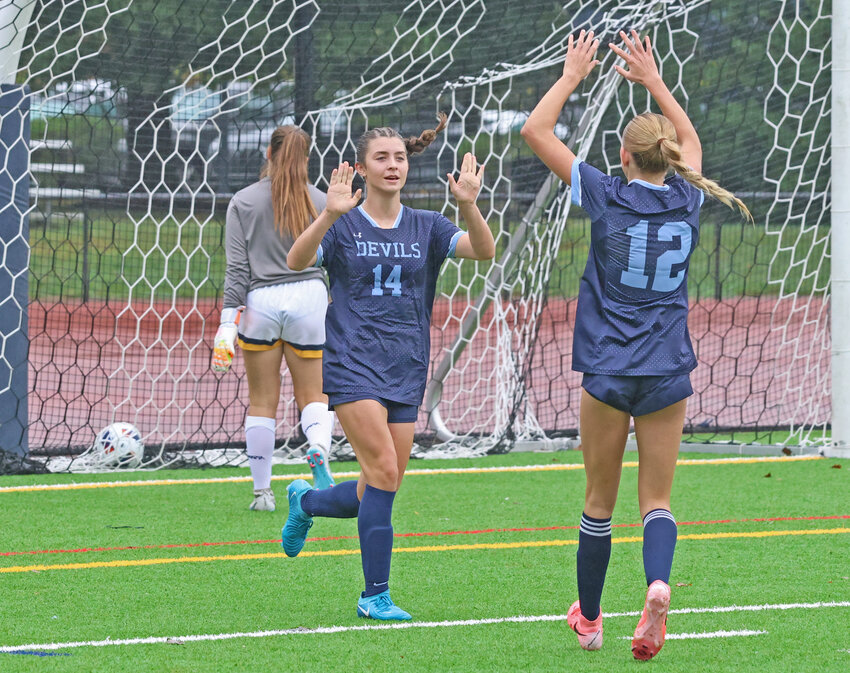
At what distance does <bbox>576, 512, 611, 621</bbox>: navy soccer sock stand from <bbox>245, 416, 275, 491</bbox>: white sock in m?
2.83

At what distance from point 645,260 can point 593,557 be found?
0.94 meters

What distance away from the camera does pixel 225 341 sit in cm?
617

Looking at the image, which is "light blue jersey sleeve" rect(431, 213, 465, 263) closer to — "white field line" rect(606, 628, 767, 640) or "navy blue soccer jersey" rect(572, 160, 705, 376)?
"navy blue soccer jersey" rect(572, 160, 705, 376)

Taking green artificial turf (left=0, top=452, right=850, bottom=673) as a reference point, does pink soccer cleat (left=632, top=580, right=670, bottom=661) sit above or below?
above

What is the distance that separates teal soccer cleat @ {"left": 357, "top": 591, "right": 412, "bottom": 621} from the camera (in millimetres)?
4234

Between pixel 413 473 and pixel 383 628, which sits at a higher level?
pixel 383 628

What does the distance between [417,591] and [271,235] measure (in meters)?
2.34

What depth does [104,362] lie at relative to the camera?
12953mm

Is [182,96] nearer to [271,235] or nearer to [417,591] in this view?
[271,235]

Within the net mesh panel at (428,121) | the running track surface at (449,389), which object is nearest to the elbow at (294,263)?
the net mesh panel at (428,121)

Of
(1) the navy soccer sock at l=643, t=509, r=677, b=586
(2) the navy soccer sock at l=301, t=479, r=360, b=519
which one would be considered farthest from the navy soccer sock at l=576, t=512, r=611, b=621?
(2) the navy soccer sock at l=301, t=479, r=360, b=519

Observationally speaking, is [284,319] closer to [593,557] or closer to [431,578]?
[431,578]

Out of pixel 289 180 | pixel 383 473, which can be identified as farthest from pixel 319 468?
pixel 383 473

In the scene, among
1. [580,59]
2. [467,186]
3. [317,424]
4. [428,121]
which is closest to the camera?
[580,59]
